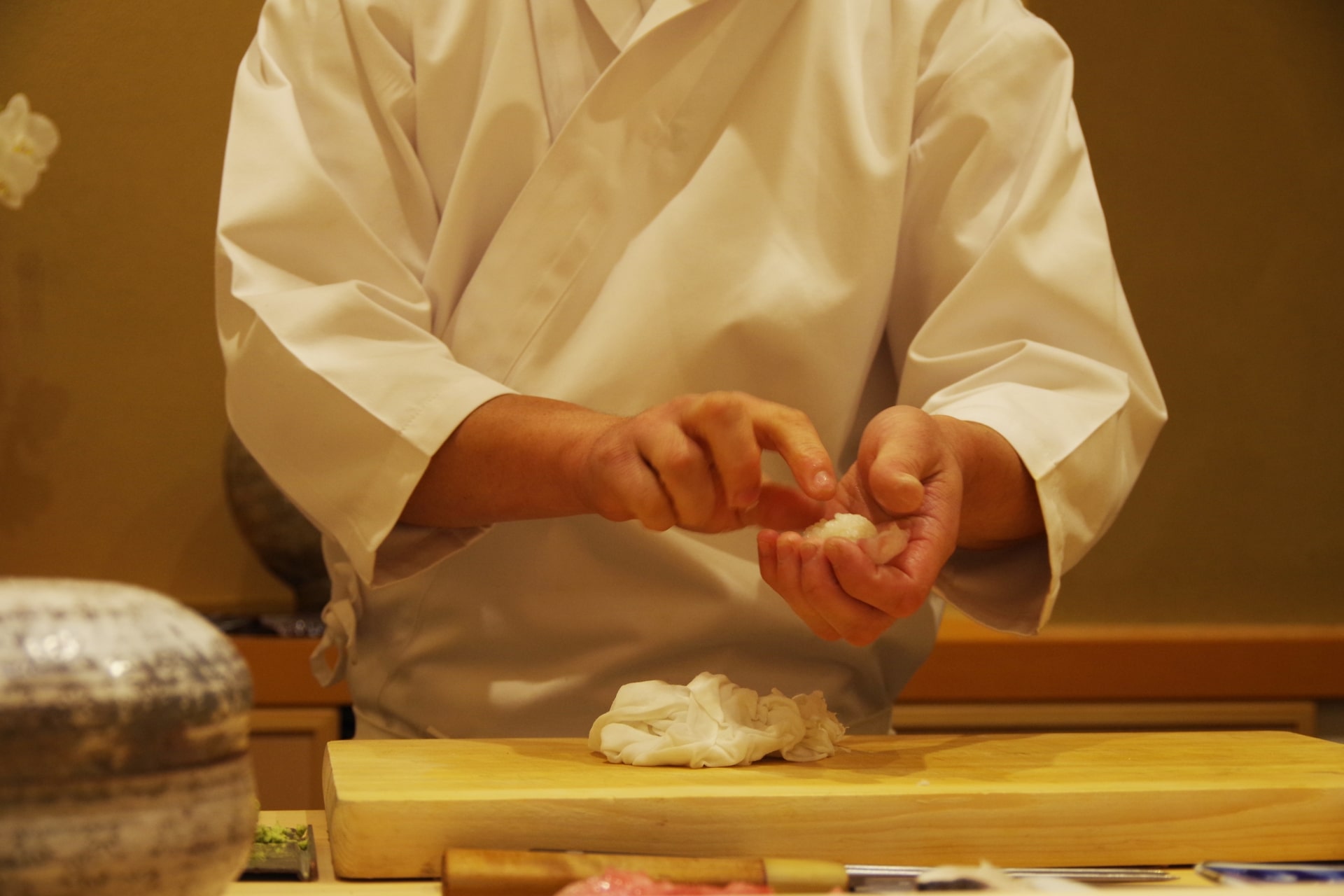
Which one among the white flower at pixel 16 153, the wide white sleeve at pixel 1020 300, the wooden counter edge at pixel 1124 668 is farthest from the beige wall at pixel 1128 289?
the wide white sleeve at pixel 1020 300

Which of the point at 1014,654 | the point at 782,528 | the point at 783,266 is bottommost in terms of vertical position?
the point at 1014,654

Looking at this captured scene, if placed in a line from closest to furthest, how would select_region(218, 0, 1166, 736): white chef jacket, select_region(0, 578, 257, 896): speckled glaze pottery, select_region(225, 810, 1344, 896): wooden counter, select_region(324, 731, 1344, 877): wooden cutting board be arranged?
select_region(0, 578, 257, 896): speckled glaze pottery, select_region(225, 810, 1344, 896): wooden counter, select_region(324, 731, 1344, 877): wooden cutting board, select_region(218, 0, 1166, 736): white chef jacket

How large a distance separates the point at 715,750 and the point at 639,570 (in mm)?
277

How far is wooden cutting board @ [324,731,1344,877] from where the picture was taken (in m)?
0.79

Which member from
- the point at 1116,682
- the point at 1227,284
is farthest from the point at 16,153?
the point at 1227,284

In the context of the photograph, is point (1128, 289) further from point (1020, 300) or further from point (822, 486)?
point (822, 486)

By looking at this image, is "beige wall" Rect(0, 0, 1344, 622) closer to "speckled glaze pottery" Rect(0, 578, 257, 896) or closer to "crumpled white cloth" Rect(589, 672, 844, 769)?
"crumpled white cloth" Rect(589, 672, 844, 769)

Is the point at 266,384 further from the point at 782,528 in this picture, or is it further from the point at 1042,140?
the point at 1042,140

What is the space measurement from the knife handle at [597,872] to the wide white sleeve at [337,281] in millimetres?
375

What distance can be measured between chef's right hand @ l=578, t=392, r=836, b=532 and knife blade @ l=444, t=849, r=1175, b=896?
26 centimetres

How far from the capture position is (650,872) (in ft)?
2.31

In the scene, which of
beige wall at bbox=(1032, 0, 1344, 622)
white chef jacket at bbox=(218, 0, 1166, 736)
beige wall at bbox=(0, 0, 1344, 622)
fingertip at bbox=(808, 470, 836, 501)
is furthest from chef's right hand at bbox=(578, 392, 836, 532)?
beige wall at bbox=(1032, 0, 1344, 622)

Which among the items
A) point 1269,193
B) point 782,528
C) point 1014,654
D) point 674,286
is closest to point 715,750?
point 782,528

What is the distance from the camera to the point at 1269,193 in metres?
2.39
